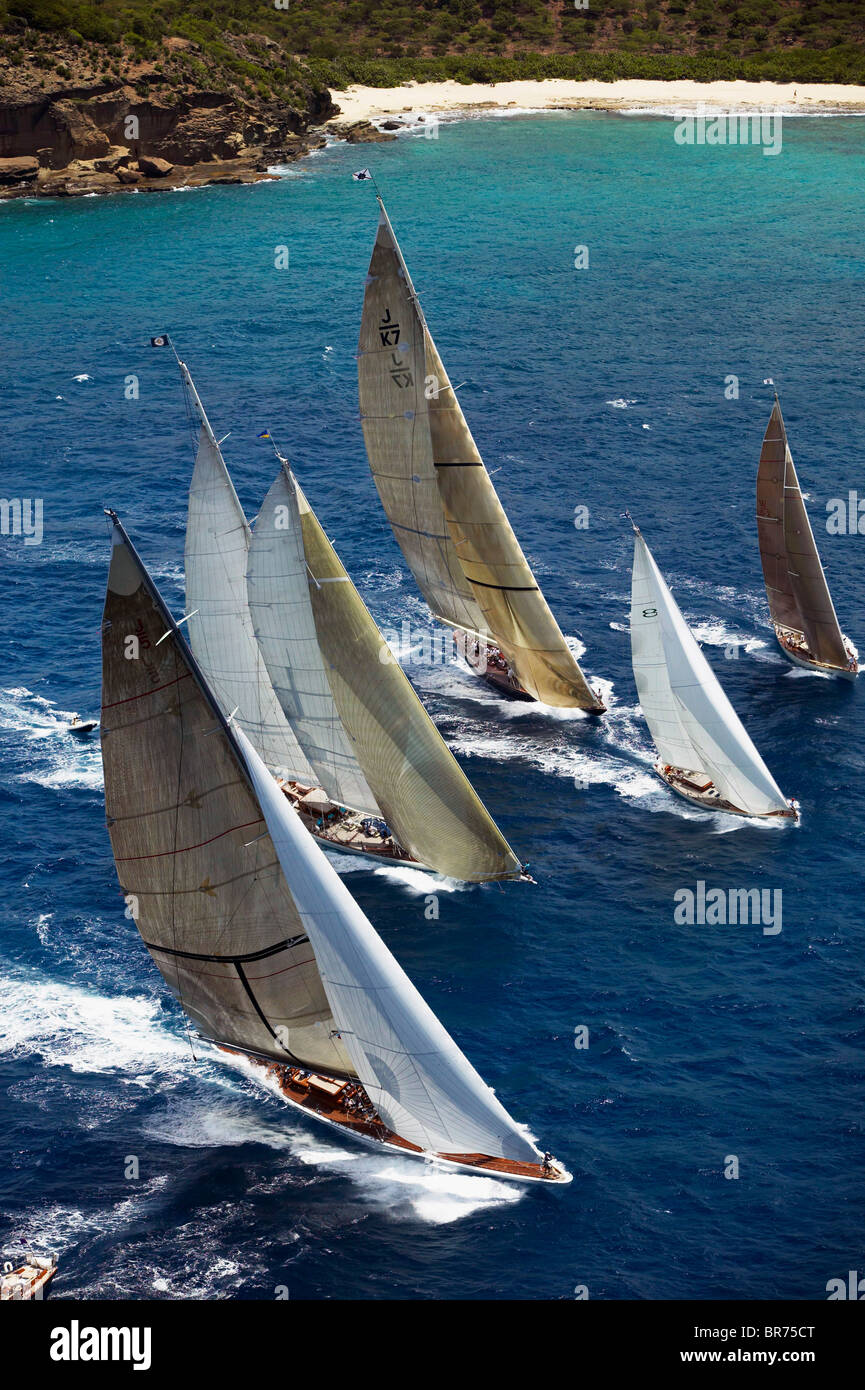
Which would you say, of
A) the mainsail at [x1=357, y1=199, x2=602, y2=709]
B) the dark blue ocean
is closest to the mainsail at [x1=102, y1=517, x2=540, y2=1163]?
the dark blue ocean

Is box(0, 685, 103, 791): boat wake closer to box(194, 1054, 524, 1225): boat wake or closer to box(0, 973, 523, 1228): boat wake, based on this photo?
box(0, 973, 523, 1228): boat wake

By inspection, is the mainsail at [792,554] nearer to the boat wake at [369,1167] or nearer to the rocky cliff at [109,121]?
the boat wake at [369,1167]

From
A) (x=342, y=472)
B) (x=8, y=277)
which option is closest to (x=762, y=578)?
(x=342, y=472)

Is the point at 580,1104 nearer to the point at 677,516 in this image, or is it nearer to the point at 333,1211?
the point at 333,1211

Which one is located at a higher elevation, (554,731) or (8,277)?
(8,277)

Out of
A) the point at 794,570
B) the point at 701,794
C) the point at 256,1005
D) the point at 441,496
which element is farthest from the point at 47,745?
the point at 794,570

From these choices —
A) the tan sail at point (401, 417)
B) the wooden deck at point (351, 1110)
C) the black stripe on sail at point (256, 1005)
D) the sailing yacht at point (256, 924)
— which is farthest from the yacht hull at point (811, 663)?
the black stripe on sail at point (256, 1005)
